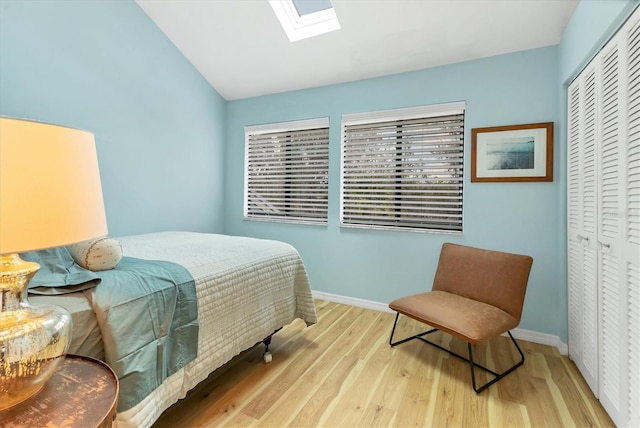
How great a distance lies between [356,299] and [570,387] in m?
1.70

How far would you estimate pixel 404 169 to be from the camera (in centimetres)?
285

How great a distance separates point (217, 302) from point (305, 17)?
2539 millimetres

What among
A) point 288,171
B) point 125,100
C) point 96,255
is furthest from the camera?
point 288,171

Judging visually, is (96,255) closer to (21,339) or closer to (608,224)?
(21,339)

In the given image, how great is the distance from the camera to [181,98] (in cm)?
322

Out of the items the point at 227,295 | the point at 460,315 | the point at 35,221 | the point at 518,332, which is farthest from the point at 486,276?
the point at 35,221

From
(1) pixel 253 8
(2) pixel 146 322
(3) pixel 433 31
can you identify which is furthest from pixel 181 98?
(2) pixel 146 322

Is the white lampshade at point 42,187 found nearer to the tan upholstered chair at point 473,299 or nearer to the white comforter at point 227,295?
the white comforter at point 227,295

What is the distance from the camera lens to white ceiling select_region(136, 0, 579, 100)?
2.19 metres

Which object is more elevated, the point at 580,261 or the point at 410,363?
the point at 580,261

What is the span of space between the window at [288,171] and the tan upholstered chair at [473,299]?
4.50 feet

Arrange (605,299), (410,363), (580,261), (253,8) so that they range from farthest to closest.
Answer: (253,8) < (410,363) < (580,261) < (605,299)

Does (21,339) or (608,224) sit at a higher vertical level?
(608,224)

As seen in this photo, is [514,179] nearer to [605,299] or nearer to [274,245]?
[605,299]
